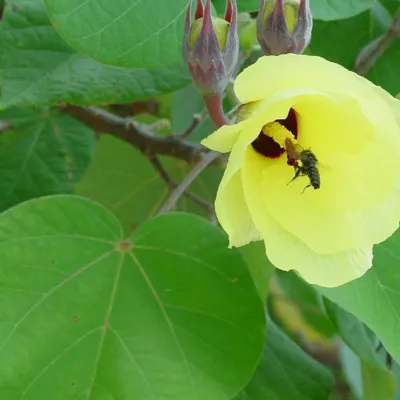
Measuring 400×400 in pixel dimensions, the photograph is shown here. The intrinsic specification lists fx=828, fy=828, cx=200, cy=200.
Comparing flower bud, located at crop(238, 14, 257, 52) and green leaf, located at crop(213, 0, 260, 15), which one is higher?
green leaf, located at crop(213, 0, 260, 15)

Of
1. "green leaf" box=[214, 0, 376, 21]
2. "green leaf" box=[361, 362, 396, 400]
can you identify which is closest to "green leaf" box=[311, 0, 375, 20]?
"green leaf" box=[214, 0, 376, 21]

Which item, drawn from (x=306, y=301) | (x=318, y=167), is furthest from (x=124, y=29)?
(x=306, y=301)

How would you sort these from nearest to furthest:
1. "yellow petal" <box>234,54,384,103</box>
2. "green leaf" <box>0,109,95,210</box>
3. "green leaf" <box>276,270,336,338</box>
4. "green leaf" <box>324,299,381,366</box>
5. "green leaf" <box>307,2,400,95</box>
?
1. "yellow petal" <box>234,54,384,103</box>
2. "green leaf" <box>324,299,381,366</box>
3. "green leaf" <box>307,2,400,95</box>
4. "green leaf" <box>0,109,95,210</box>
5. "green leaf" <box>276,270,336,338</box>

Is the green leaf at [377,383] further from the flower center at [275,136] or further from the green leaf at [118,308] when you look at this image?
the flower center at [275,136]

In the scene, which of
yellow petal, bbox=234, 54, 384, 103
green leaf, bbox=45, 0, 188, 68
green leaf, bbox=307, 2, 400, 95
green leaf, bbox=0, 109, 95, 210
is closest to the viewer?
yellow petal, bbox=234, 54, 384, 103

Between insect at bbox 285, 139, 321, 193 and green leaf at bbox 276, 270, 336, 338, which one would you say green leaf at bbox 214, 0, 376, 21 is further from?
green leaf at bbox 276, 270, 336, 338

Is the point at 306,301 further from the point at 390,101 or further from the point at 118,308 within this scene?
the point at 390,101
